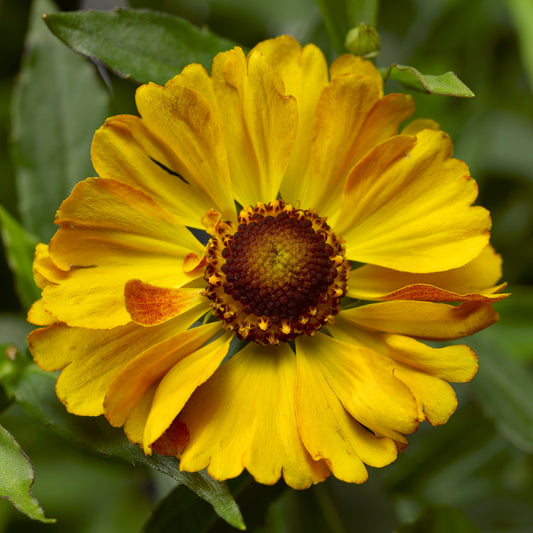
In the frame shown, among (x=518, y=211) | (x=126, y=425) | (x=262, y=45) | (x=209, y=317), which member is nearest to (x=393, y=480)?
(x=518, y=211)

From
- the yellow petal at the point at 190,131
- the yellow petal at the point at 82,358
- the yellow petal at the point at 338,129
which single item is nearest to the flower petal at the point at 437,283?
the yellow petal at the point at 338,129

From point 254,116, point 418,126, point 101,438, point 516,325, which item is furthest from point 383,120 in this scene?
point 516,325

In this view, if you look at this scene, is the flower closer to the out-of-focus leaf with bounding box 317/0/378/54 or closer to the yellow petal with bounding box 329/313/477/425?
the yellow petal with bounding box 329/313/477/425

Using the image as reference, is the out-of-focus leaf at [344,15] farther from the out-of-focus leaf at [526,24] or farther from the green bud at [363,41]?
the out-of-focus leaf at [526,24]

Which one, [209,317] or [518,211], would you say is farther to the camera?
[518,211]

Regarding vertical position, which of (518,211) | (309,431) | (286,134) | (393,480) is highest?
(286,134)

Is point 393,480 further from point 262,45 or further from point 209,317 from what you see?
point 262,45

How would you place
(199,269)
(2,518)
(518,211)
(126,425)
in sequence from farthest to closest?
(518,211), (2,518), (199,269), (126,425)

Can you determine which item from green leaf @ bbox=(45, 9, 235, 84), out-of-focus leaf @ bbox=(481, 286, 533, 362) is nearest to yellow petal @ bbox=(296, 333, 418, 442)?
green leaf @ bbox=(45, 9, 235, 84)
